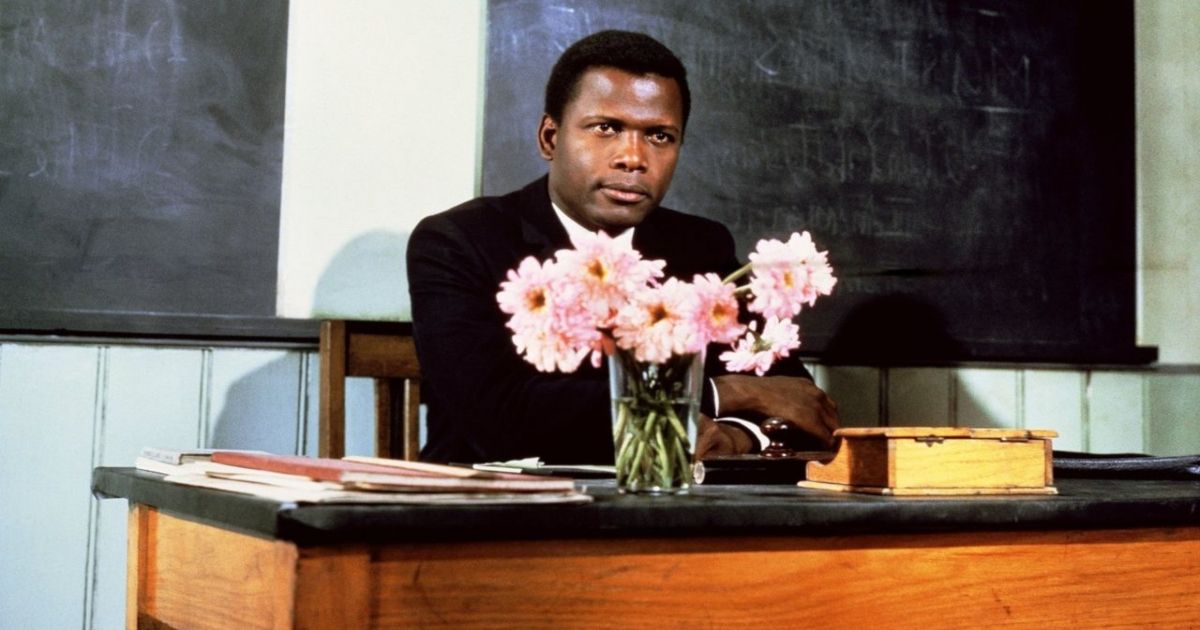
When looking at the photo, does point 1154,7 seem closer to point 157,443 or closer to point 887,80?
point 887,80

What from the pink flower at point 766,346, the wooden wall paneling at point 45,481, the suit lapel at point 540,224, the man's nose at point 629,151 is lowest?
the wooden wall paneling at point 45,481

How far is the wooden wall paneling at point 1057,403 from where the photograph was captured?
2.95 meters

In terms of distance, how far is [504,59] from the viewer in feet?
8.34

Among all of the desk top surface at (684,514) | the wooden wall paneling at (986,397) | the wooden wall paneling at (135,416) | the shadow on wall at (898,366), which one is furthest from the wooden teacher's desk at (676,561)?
the wooden wall paneling at (986,397)

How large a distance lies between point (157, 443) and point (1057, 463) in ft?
5.21

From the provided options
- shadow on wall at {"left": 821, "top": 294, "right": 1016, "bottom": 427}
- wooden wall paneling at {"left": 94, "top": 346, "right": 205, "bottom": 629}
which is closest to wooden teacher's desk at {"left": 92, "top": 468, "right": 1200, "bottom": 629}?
wooden wall paneling at {"left": 94, "top": 346, "right": 205, "bottom": 629}

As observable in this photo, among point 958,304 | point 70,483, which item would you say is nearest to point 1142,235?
point 958,304

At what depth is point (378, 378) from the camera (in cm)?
224

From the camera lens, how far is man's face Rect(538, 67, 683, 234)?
A: 2207 mm

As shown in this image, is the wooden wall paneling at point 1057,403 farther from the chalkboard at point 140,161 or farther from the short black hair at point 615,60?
the chalkboard at point 140,161

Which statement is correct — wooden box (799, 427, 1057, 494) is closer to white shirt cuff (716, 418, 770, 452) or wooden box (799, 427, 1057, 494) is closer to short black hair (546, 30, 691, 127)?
white shirt cuff (716, 418, 770, 452)

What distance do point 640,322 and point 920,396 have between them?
1889 millimetres

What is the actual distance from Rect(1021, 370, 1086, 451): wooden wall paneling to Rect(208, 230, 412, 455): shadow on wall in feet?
4.97

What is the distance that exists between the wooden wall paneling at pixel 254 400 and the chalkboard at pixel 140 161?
0.08 metres
